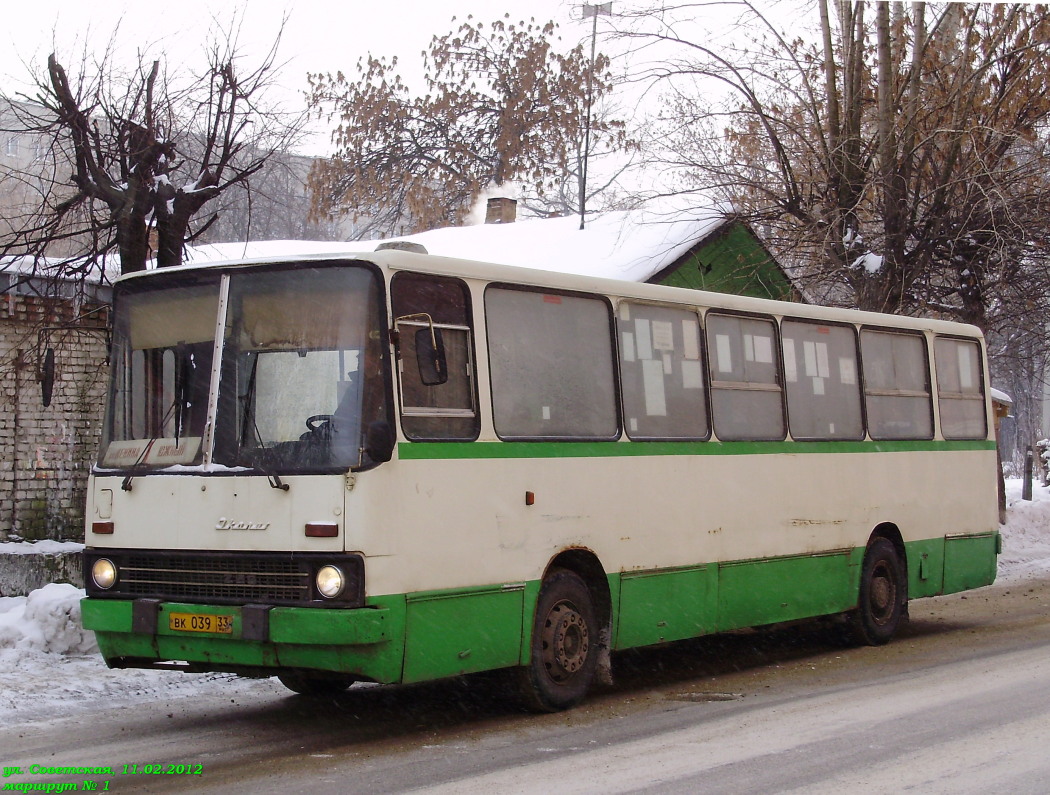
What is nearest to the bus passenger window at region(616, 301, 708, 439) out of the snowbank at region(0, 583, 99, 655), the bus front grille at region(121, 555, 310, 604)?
the bus front grille at region(121, 555, 310, 604)

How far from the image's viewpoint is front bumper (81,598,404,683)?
7.56 metres

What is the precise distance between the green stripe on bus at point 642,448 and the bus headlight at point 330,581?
0.76m

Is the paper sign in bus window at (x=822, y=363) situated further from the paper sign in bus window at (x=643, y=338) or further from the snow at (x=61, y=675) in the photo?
the snow at (x=61, y=675)

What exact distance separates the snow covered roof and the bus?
9.81 metres

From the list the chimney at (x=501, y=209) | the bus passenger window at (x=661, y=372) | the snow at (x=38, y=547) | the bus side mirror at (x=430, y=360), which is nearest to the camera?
the bus side mirror at (x=430, y=360)

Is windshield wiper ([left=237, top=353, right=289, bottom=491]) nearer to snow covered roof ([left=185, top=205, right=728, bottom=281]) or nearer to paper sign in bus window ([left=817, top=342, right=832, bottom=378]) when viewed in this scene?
paper sign in bus window ([left=817, top=342, right=832, bottom=378])

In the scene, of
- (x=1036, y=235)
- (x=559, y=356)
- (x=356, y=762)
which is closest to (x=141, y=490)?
(x=356, y=762)

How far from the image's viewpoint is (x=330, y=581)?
301 inches

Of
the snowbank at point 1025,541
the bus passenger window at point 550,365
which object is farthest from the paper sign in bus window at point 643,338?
the snowbank at point 1025,541

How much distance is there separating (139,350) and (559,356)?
2.75 meters

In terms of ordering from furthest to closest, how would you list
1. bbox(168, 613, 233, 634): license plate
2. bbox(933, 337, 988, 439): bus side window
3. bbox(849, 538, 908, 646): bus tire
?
bbox(933, 337, 988, 439): bus side window, bbox(849, 538, 908, 646): bus tire, bbox(168, 613, 233, 634): license plate

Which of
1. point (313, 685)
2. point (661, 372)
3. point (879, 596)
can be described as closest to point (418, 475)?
point (313, 685)

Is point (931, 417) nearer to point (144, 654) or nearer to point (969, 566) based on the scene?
point (969, 566)

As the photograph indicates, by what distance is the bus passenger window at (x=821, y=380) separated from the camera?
11789 mm
